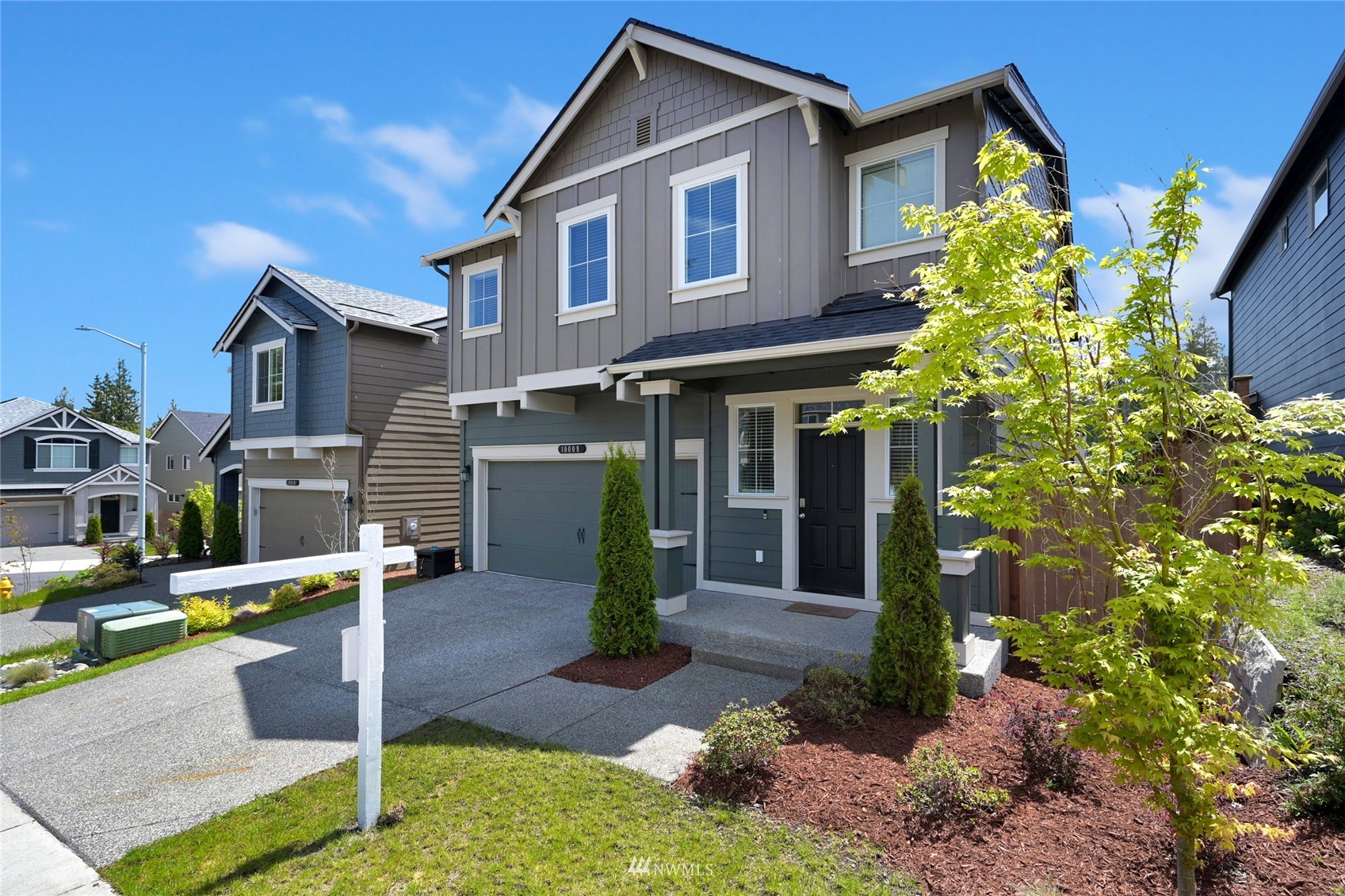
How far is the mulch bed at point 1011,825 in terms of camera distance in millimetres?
2951

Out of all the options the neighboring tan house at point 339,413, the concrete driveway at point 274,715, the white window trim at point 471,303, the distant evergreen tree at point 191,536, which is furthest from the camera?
the distant evergreen tree at point 191,536

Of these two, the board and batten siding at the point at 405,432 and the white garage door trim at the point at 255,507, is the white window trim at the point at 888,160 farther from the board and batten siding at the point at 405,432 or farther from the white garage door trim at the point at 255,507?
the white garage door trim at the point at 255,507

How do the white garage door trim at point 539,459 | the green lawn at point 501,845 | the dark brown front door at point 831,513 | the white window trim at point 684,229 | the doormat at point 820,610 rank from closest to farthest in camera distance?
the green lawn at point 501,845
the doormat at point 820,610
the dark brown front door at point 831,513
the white window trim at point 684,229
the white garage door trim at point 539,459

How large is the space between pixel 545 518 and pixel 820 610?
5196 mm

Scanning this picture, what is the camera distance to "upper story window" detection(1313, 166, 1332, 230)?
31.4 ft

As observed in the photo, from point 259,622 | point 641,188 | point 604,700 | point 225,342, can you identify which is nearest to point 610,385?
point 641,188

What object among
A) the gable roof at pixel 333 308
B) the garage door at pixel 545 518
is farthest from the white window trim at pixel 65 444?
the garage door at pixel 545 518

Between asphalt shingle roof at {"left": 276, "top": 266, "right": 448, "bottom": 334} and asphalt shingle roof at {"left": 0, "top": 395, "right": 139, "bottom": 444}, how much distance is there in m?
21.9

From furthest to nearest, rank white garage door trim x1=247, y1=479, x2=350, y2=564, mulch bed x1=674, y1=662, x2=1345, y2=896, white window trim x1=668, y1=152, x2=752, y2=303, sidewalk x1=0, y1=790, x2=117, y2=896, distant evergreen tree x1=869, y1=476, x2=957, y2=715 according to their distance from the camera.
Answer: white garage door trim x1=247, y1=479, x2=350, y2=564
white window trim x1=668, y1=152, x2=752, y2=303
distant evergreen tree x1=869, y1=476, x2=957, y2=715
sidewalk x1=0, y1=790, x2=117, y2=896
mulch bed x1=674, y1=662, x2=1345, y2=896

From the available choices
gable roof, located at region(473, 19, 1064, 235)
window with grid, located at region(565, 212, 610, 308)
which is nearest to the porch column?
window with grid, located at region(565, 212, 610, 308)

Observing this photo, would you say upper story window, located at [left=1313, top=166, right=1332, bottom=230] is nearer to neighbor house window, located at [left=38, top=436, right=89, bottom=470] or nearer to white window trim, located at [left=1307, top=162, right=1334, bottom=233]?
white window trim, located at [left=1307, top=162, right=1334, bottom=233]

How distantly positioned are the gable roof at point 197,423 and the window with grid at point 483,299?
96.6 feet

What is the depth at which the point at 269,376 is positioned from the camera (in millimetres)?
15109

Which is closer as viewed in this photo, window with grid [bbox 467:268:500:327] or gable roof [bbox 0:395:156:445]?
window with grid [bbox 467:268:500:327]
